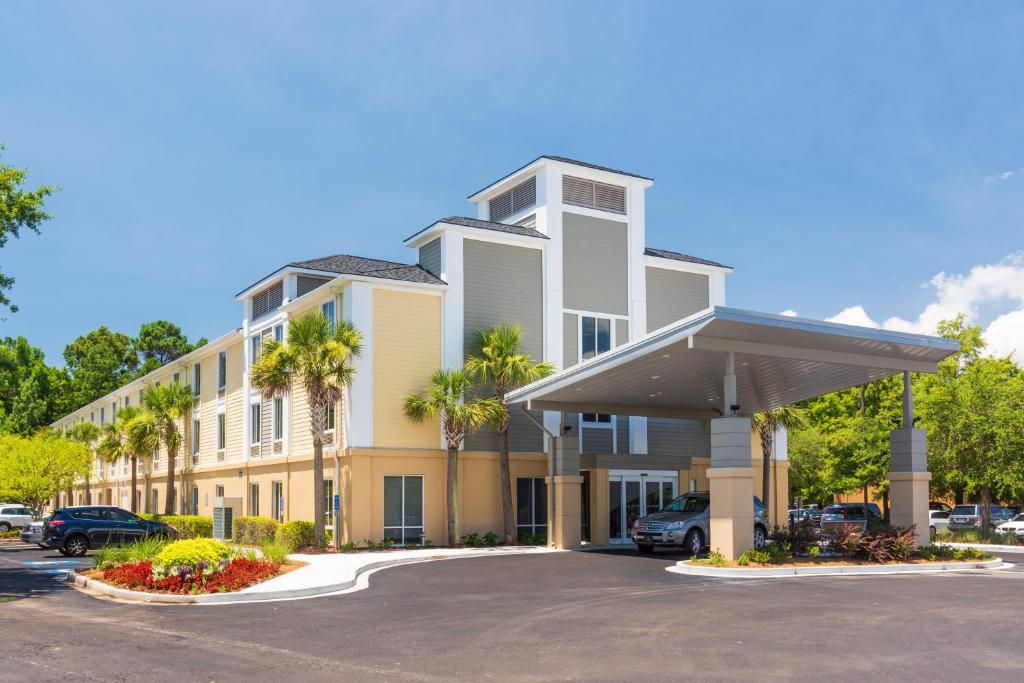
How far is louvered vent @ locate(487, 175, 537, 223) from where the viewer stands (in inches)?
1405

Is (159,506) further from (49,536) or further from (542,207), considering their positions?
(542,207)

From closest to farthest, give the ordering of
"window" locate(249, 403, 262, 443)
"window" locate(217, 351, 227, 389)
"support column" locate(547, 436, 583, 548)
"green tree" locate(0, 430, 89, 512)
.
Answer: "support column" locate(547, 436, 583, 548)
"window" locate(249, 403, 262, 443)
"window" locate(217, 351, 227, 389)
"green tree" locate(0, 430, 89, 512)

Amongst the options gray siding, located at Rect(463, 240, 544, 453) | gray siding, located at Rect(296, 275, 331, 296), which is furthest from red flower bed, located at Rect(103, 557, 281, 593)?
gray siding, located at Rect(296, 275, 331, 296)

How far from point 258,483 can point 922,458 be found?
Answer: 24.1 metres

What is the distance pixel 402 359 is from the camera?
31391 millimetres

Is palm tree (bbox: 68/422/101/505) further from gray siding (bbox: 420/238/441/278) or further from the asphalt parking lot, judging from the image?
the asphalt parking lot

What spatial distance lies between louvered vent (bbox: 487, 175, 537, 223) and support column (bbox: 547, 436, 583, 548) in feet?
31.0

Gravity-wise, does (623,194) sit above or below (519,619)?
above

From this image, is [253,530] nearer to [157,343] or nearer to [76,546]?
[76,546]

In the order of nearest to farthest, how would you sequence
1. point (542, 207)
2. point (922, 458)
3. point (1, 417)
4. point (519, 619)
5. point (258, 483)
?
point (519, 619)
point (922, 458)
point (542, 207)
point (258, 483)
point (1, 417)

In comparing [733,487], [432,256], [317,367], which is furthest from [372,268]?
[733,487]

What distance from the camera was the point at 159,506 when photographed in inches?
2084

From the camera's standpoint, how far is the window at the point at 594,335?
35062mm

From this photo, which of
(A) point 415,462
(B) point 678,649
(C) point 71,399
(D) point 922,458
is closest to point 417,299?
(A) point 415,462
